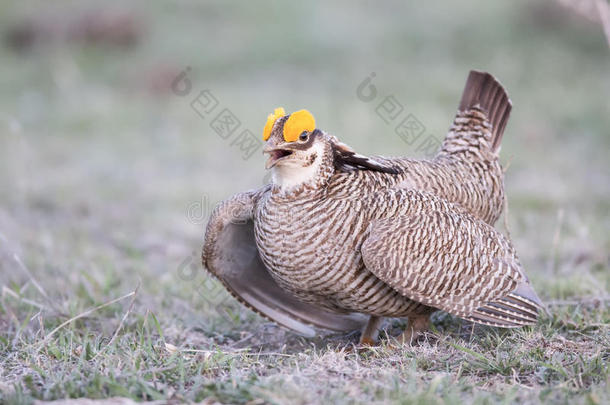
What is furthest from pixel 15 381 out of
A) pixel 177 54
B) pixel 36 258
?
pixel 177 54

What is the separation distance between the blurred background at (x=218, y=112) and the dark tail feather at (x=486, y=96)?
74 centimetres

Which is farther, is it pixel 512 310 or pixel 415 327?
pixel 415 327

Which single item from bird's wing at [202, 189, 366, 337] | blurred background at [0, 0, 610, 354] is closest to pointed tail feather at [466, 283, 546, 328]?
blurred background at [0, 0, 610, 354]

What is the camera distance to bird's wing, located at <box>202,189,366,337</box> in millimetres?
3816

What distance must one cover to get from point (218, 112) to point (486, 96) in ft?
21.3

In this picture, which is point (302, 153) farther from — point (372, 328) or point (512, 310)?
point (512, 310)

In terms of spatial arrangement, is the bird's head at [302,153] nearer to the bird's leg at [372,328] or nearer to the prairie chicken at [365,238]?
the prairie chicken at [365,238]

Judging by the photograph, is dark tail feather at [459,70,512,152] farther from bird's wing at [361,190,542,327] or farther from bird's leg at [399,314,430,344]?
bird's leg at [399,314,430,344]

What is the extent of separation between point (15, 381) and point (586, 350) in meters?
2.78

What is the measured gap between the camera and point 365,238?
3432mm

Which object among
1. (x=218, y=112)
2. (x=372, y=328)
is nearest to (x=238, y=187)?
(x=218, y=112)

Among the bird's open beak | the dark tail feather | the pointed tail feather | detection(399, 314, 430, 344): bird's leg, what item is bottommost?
detection(399, 314, 430, 344): bird's leg

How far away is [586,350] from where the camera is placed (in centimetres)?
348

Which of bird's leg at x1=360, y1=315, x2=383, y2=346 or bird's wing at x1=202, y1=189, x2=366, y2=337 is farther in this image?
bird's leg at x1=360, y1=315, x2=383, y2=346
